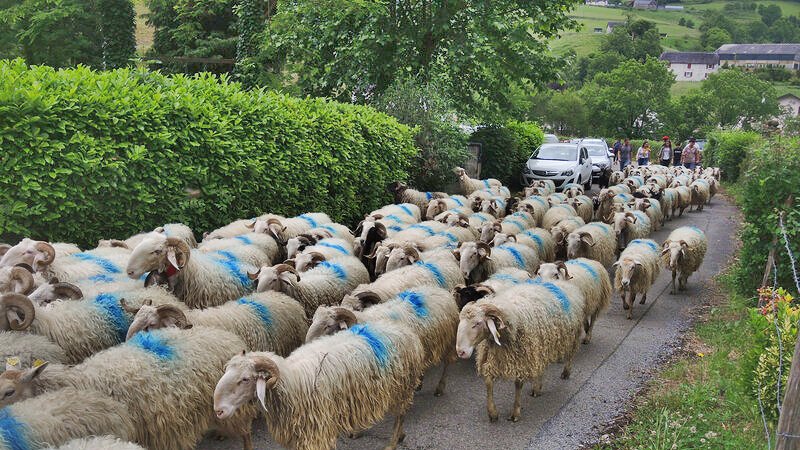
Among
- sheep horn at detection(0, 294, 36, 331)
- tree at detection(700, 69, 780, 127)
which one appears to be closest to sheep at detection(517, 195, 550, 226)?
sheep horn at detection(0, 294, 36, 331)

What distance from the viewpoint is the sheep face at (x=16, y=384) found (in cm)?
414

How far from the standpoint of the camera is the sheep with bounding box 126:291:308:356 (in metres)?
5.48

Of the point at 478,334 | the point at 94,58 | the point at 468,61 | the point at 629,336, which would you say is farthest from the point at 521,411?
the point at 94,58

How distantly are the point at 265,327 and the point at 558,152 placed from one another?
17970 millimetres

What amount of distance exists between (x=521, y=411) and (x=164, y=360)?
139 inches

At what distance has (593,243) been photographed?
10.5 meters

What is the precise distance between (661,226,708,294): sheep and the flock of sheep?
0.56 meters

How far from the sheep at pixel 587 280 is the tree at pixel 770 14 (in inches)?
2175

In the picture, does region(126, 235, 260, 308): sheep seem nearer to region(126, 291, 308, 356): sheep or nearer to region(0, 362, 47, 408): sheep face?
region(126, 291, 308, 356): sheep

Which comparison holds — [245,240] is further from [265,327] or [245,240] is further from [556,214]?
[556,214]

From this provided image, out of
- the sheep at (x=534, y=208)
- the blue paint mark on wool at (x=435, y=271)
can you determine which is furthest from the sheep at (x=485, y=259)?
the sheep at (x=534, y=208)

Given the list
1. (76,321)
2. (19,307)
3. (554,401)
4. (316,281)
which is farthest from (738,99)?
(19,307)

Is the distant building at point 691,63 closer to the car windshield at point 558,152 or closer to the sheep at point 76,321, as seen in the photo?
the car windshield at point 558,152

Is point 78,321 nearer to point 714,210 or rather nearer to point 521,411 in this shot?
point 521,411
